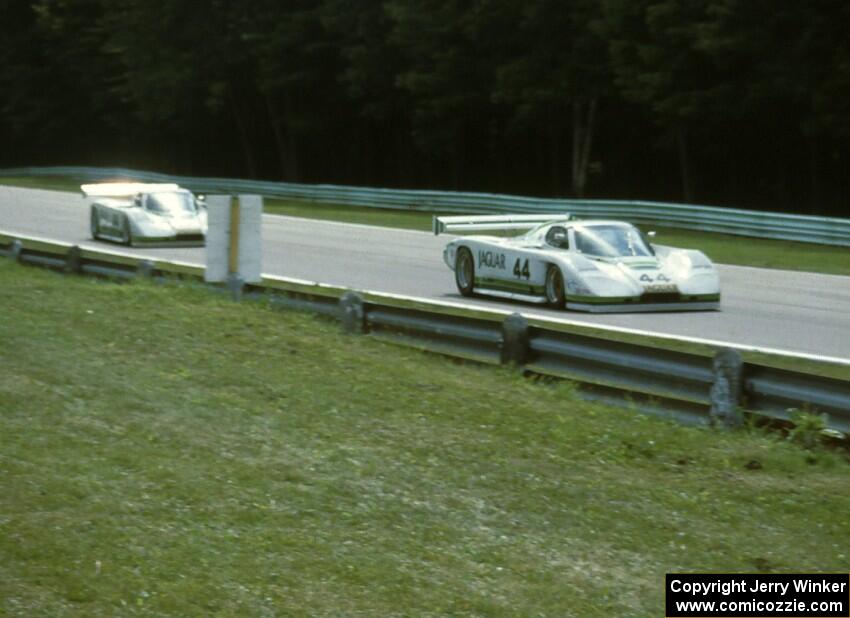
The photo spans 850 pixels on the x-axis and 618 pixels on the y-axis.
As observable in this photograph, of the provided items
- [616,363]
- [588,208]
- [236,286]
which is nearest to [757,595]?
[616,363]

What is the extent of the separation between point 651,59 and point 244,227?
2795 cm

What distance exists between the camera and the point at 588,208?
3544 cm

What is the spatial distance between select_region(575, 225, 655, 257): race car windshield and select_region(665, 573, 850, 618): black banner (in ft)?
34.3

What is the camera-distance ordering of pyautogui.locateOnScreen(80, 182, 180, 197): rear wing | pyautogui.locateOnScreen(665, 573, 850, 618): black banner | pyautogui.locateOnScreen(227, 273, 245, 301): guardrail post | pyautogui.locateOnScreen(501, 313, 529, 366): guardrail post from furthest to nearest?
pyautogui.locateOnScreen(80, 182, 180, 197): rear wing < pyautogui.locateOnScreen(227, 273, 245, 301): guardrail post < pyautogui.locateOnScreen(501, 313, 529, 366): guardrail post < pyautogui.locateOnScreen(665, 573, 850, 618): black banner

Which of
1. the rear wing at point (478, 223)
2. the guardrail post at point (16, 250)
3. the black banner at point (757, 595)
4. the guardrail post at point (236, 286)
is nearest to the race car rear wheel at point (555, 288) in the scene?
the rear wing at point (478, 223)

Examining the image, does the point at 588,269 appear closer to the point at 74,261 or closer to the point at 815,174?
A: the point at 74,261

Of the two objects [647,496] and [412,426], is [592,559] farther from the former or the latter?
[412,426]

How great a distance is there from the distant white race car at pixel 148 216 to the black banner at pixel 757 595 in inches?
790

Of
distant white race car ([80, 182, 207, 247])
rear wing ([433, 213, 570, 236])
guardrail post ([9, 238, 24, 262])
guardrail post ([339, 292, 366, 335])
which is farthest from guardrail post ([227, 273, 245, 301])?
distant white race car ([80, 182, 207, 247])

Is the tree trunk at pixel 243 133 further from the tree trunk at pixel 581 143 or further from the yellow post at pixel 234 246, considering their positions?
the yellow post at pixel 234 246

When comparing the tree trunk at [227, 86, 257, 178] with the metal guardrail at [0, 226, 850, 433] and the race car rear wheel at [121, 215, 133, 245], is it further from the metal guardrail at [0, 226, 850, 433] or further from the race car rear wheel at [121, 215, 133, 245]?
the metal guardrail at [0, 226, 850, 433]

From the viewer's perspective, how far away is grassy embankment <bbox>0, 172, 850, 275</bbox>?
80.7 feet

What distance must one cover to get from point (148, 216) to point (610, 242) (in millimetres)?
11419

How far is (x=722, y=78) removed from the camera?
4056 cm
